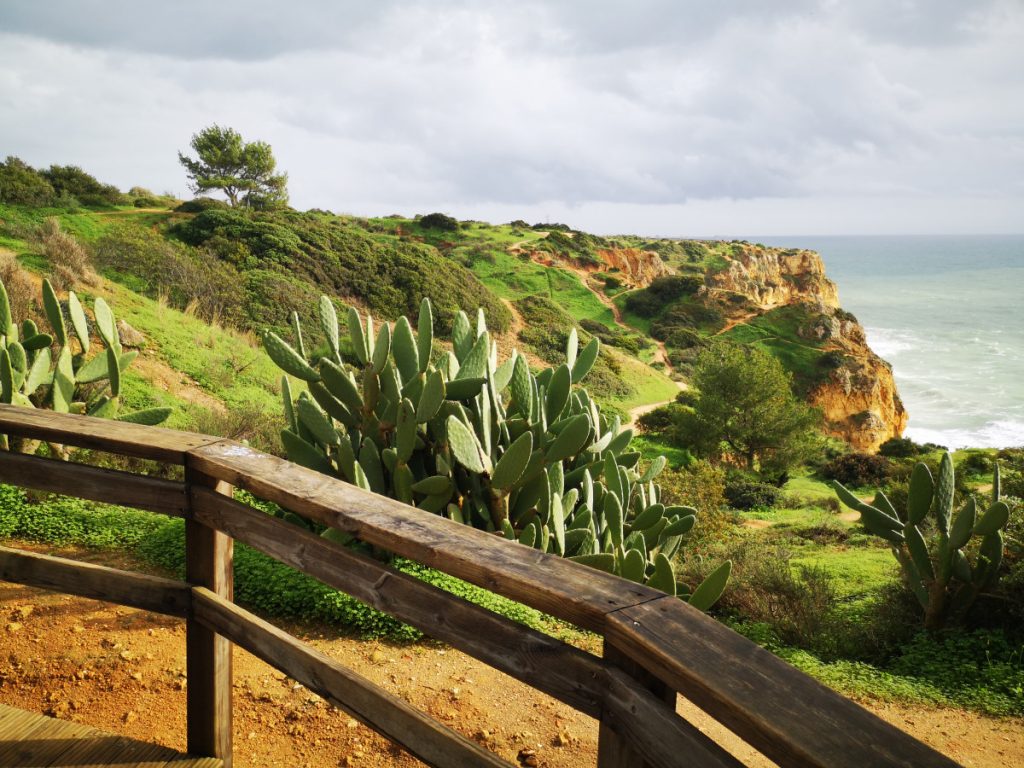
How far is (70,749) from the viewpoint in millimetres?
2232

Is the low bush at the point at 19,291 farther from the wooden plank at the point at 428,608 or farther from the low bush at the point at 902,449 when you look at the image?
the low bush at the point at 902,449

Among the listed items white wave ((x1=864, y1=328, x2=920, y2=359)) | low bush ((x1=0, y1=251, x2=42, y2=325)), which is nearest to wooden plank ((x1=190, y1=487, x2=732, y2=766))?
low bush ((x1=0, y1=251, x2=42, y2=325))

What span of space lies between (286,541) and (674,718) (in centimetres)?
113

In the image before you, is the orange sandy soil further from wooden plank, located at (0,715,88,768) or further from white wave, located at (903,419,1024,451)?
white wave, located at (903,419,1024,451)

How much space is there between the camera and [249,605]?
475cm

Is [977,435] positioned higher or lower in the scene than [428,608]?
lower

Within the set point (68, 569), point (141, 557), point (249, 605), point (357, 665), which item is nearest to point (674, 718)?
point (68, 569)

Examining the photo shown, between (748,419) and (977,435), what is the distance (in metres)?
24.0

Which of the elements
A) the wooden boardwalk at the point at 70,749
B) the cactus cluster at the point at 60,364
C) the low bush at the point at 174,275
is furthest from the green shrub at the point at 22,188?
the wooden boardwalk at the point at 70,749

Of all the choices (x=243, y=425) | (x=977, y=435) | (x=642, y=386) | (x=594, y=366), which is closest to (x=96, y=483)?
(x=243, y=425)

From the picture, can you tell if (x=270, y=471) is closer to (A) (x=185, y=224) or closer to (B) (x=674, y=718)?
(B) (x=674, y=718)

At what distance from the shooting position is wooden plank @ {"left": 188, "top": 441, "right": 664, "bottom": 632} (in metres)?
1.37

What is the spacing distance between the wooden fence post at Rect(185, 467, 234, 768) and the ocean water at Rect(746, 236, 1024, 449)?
134 feet

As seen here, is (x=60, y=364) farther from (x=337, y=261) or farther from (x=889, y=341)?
(x=889, y=341)
